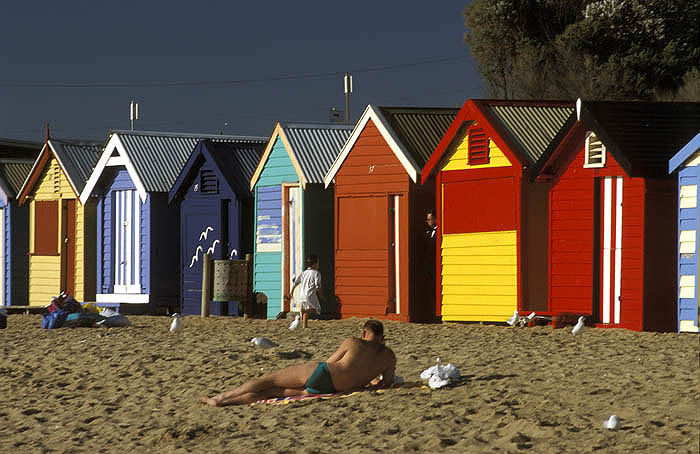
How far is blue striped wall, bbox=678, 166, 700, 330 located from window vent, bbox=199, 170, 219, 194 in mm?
9975

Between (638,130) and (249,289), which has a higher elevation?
(638,130)

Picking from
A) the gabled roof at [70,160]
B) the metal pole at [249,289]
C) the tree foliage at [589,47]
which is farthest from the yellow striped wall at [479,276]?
the tree foliage at [589,47]

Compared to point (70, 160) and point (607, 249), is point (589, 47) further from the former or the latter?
point (607, 249)

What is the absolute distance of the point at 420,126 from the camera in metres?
20.2

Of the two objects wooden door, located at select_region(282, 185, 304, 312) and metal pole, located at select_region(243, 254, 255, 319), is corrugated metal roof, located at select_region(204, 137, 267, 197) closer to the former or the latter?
metal pole, located at select_region(243, 254, 255, 319)

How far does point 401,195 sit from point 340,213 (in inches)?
52.5

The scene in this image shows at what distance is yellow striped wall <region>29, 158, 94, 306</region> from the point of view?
26016 millimetres

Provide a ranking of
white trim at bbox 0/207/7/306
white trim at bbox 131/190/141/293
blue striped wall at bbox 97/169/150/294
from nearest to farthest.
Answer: white trim at bbox 131/190/141/293 < blue striped wall at bbox 97/169/150/294 < white trim at bbox 0/207/7/306

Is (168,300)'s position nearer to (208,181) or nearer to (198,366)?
(208,181)

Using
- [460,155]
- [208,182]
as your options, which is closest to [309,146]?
[208,182]

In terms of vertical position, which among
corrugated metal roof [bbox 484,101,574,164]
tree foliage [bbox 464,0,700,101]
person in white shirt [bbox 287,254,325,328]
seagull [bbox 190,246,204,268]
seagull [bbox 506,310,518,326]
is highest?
tree foliage [bbox 464,0,700,101]

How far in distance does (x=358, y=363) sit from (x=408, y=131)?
9540 millimetres

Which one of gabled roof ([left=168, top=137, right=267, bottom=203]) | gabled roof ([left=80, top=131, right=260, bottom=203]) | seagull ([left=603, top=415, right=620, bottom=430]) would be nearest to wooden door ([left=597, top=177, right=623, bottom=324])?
seagull ([left=603, top=415, right=620, bottom=430])

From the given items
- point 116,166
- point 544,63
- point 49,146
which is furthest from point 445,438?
point 544,63
